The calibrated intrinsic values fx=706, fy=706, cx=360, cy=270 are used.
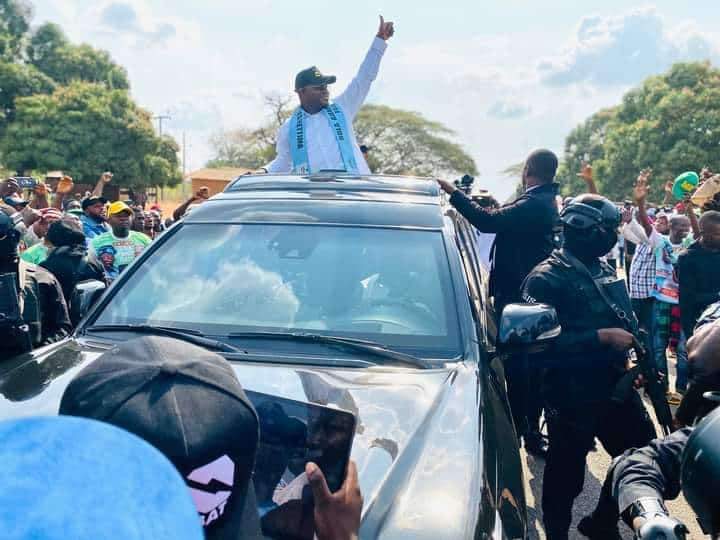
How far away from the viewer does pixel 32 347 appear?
343 centimetres

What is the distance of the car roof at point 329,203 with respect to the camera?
10.7 ft

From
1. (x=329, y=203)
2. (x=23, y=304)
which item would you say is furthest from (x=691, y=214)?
(x=23, y=304)

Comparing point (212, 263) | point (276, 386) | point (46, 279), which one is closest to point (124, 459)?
point (276, 386)

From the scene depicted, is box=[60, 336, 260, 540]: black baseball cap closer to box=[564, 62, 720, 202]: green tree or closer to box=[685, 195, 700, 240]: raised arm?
box=[685, 195, 700, 240]: raised arm

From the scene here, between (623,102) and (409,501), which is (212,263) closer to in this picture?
(409,501)

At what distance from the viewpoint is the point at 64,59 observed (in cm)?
4972

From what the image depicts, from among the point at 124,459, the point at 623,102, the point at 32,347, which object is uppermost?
the point at 623,102

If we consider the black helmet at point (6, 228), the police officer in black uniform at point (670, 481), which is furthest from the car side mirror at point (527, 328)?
the black helmet at point (6, 228)

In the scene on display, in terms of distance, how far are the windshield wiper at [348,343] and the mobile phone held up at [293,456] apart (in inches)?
32.1

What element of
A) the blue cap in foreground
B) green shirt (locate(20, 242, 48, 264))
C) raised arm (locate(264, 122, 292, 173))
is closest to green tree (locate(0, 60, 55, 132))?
green shirt (locate(20, 242, 48, 264))

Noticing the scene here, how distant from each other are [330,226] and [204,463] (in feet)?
7.13

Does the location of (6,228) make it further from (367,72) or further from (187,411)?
(367,72)

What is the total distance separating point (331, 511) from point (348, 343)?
3.68 ft

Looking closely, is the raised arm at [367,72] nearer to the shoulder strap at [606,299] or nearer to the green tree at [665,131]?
the shoulder strap at [606,299]
